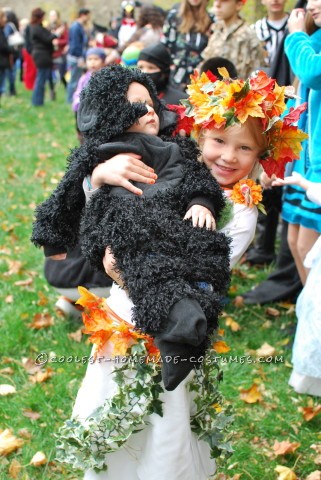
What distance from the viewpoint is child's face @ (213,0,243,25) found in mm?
5273

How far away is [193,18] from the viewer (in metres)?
6.21

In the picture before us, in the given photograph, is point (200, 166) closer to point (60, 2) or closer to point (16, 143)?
point (16, 143)

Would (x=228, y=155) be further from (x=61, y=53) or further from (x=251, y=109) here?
(x=61, y=53)

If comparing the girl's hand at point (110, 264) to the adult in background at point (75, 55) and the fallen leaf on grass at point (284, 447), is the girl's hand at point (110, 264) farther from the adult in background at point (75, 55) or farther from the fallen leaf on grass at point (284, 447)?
the adult in background at point (75, 55)

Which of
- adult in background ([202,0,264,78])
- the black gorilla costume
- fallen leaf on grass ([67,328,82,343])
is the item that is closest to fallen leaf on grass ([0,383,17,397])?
fallen leaf on grass ([67,328,82,343])

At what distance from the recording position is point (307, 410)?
354 centimetres

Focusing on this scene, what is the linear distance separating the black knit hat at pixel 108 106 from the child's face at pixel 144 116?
0.03 metres

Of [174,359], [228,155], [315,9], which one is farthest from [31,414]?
[315,9]

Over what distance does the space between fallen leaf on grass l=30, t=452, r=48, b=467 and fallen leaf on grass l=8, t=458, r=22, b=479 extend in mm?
65

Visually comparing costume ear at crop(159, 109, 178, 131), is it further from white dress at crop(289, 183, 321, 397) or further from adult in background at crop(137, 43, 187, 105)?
adult in background at crop(137, 43, 187, 105)

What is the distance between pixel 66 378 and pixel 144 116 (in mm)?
1995

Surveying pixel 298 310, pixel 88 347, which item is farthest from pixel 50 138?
pixel 298 310

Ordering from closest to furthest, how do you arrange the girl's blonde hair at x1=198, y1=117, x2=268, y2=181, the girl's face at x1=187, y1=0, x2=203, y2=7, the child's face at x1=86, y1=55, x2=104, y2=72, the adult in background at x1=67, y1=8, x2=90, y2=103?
1. the girl's blonde hair at x1=198, y1=117, x2=268, y2=181
2. the girl's face at x1=187, y1=0, x2=203, y2=7
3. the child's face at x1=86, y1=55, x2=104, y2=72
4. the adult in background at x1=67, y1=8, x2=90, y2=103

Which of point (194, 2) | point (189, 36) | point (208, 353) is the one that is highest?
point (194, 2)
